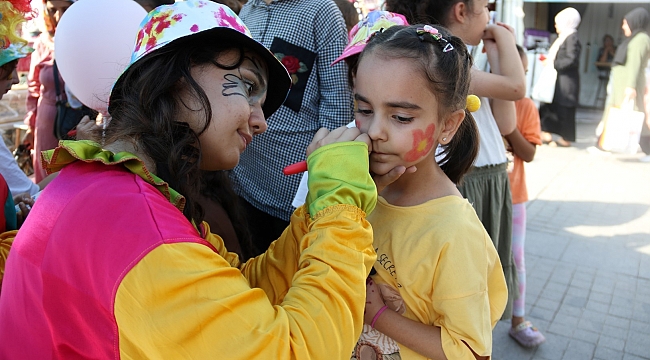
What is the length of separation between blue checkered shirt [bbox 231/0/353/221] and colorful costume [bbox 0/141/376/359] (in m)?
1.55

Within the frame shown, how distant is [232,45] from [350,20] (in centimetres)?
292

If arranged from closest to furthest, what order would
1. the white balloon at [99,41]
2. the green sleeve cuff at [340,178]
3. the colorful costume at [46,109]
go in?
the green sleeve cuff at [340,178]
the white balloon at [99,41]
the colorful costume at [46,109]

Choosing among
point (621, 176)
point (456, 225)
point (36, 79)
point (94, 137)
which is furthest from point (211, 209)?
point (621, 176)

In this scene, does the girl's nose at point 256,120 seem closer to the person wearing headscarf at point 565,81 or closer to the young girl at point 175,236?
the young girl at point 175,236

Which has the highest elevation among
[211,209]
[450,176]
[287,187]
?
[450,176]

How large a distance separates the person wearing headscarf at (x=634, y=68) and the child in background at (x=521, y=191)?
228 inches

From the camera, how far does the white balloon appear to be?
2.57m

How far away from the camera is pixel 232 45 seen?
1445 millimetres

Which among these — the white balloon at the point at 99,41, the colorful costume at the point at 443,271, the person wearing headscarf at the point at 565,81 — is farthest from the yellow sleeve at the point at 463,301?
the person wearing headscarf at the point at 565,81

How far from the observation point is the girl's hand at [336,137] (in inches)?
57.6

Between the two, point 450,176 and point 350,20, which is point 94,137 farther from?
point 350,20

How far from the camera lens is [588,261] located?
493 cm

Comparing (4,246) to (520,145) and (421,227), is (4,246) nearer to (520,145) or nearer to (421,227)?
(421,227)

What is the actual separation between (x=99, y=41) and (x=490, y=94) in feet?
5.98
